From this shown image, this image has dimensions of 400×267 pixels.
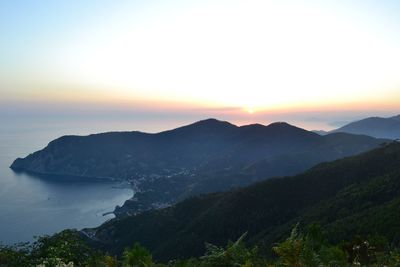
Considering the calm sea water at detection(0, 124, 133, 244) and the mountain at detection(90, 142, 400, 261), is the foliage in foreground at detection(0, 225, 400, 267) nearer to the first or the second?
the mountain at detection(90, 142, 400, 261)

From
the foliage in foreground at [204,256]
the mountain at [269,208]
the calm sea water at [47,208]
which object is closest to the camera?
the foliage in foreground at [204,256]

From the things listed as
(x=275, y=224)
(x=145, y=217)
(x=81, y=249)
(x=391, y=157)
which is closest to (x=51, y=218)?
(x=145, y=217)

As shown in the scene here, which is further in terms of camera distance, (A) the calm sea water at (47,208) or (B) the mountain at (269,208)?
(A) the calm sea water at (47,208)

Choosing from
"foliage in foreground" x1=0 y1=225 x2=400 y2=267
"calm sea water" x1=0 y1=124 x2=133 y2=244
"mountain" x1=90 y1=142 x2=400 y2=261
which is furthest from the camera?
"calm sea water" x1=0 y1=124 x2=133 y2=244

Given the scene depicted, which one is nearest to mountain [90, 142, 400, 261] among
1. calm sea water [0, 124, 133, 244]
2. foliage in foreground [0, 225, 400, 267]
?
calm sea water [0, 124, 133, 244]

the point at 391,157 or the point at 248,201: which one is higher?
the point at 391,157

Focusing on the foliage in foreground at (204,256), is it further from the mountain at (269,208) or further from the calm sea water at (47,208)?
the calm sea water at (47,208)

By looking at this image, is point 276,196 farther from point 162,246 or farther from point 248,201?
point 162,246

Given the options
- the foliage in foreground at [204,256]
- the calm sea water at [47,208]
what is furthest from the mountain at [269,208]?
the foliage in foreground at [204,256]
